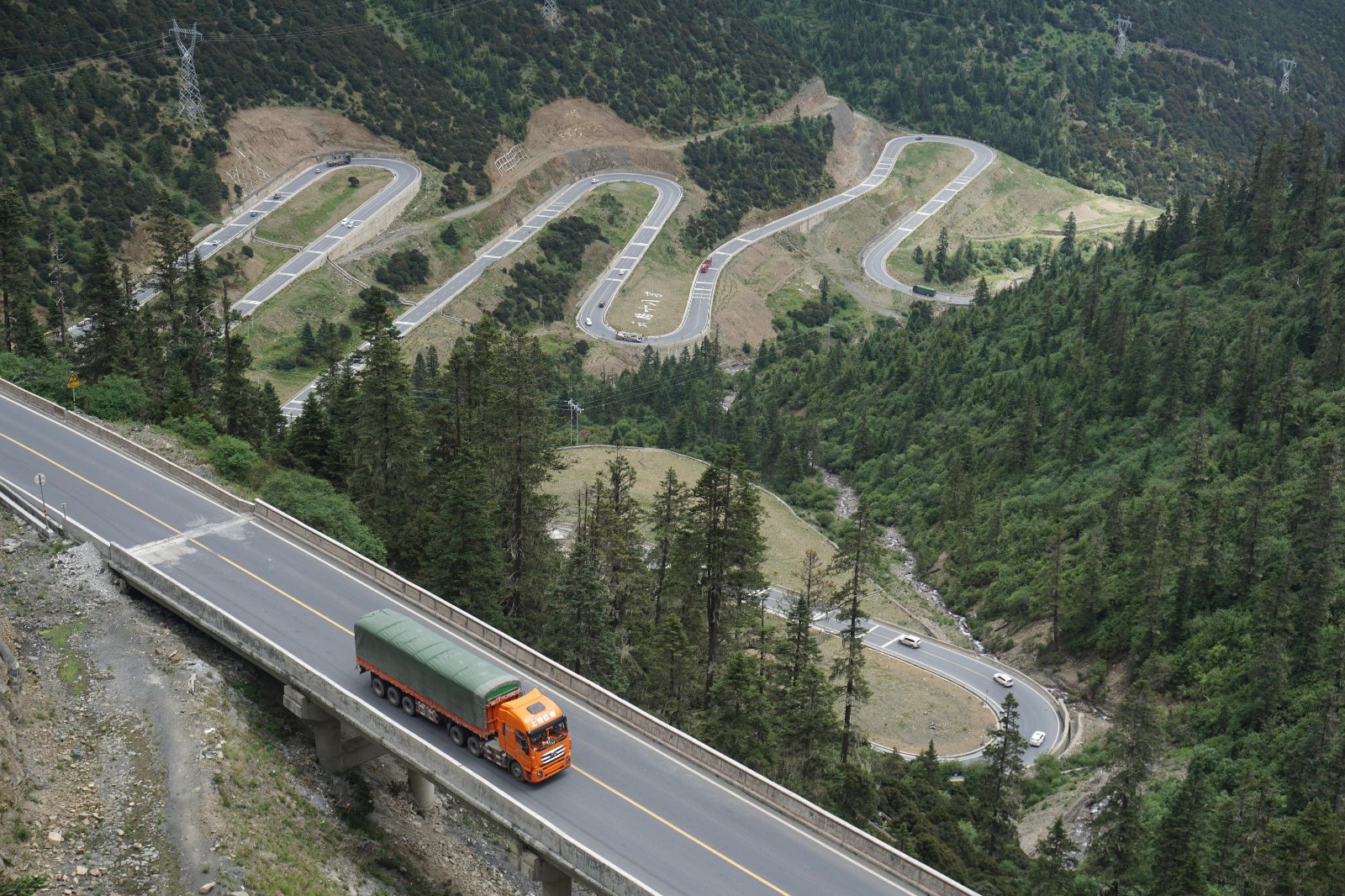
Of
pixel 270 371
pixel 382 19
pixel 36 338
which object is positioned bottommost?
pixel 270 371

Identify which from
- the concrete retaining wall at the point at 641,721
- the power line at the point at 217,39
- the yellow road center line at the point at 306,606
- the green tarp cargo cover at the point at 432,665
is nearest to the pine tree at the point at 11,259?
the yellow road center line at the point at 306,606

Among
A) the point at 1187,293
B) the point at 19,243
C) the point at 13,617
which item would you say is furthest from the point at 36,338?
the point at 1187,293

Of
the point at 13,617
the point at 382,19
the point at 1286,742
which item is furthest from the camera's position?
the point at 382,19

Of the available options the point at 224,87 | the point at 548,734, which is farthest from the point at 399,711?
the point at 224,87

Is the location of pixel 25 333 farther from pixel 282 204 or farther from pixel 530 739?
pixel 282 204

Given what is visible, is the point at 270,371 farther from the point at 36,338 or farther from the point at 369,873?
the point at 369,873

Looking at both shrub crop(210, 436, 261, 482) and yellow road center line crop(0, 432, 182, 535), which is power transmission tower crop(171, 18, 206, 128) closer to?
yellow road center line crop(0, 432, 182, 535)
